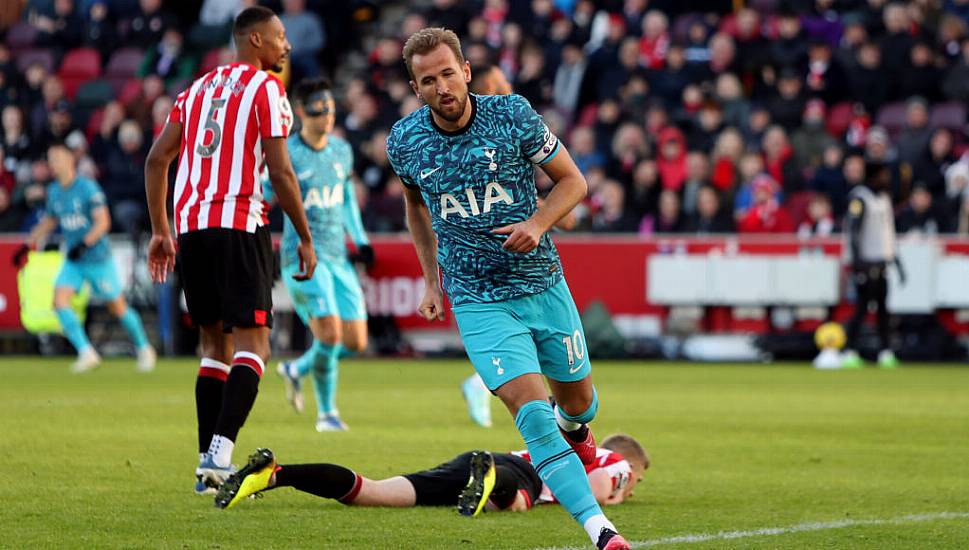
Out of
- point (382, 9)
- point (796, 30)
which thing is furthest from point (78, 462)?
point (382, 9)

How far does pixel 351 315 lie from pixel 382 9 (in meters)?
16.8

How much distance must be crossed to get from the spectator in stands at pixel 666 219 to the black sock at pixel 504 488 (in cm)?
1439

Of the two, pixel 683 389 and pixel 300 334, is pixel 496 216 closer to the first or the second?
pixel 683 389

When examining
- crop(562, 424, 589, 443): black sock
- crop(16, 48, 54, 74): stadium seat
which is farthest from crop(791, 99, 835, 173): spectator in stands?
crop(562, 424, 589, 443): black sock

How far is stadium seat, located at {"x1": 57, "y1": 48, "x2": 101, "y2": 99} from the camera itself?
28.5m

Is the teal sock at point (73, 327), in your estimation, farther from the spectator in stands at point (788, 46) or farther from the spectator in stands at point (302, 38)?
the spectator in stands at point (788, 46)

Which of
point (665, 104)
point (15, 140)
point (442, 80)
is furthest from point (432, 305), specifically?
point (15, 140)

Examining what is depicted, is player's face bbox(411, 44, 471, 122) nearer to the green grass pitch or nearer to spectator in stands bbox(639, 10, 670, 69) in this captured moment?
the green grass pitch

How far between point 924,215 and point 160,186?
14817mm

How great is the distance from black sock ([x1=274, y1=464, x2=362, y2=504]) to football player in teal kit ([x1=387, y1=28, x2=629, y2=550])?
1.08 m

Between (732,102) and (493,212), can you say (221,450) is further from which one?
(732,102)

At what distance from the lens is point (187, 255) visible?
8305 millimetres

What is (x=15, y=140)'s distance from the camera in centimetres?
2638

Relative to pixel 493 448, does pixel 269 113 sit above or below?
above
